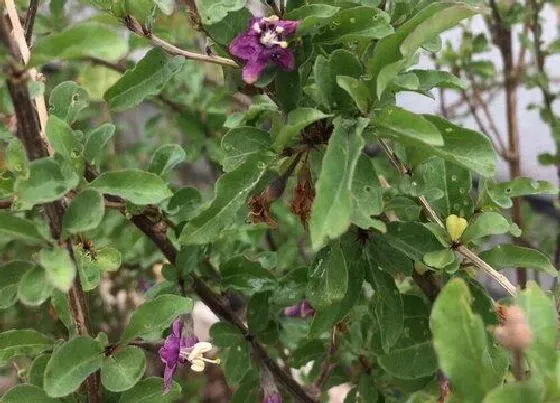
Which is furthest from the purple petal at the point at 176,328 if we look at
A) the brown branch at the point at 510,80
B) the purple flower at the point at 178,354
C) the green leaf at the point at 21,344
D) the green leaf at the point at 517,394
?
the brown branch at the point at 510,80

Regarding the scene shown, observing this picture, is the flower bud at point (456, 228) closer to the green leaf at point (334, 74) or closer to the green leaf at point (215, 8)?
the green leaf at point (334, 74)

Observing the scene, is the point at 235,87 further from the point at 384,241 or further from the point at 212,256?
the point at 212,256

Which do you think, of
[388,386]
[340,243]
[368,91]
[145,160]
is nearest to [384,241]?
[340,243]

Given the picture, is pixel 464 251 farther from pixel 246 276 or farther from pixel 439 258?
pixel 246 276

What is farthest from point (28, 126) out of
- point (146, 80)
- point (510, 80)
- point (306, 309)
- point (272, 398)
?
point (510, 80)

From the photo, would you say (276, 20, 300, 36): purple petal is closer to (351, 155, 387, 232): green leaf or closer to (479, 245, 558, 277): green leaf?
(351, 155, 387, 232): green leaf
